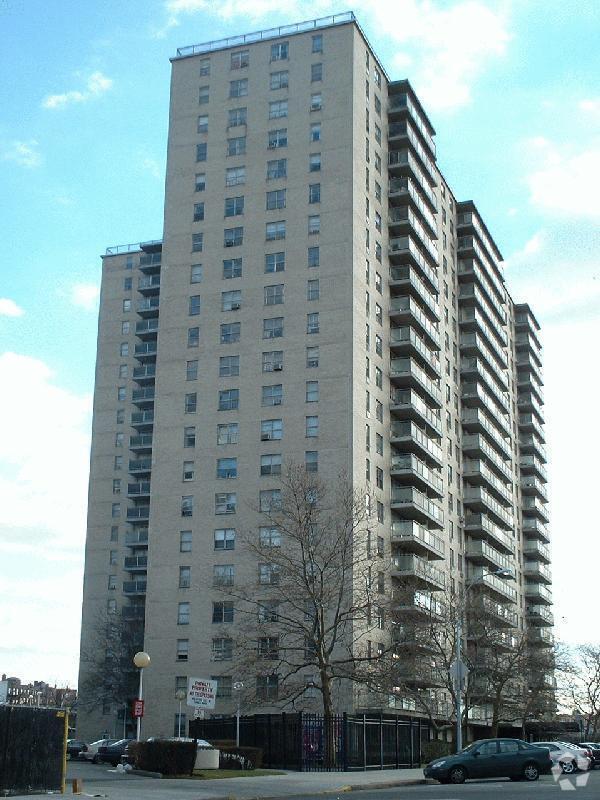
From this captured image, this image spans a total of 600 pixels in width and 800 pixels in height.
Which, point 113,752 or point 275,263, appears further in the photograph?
point 275,263

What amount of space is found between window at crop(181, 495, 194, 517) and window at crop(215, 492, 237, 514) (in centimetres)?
214

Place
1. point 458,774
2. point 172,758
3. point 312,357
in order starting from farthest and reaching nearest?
point 312,357 < point 458,774 < point 172,758

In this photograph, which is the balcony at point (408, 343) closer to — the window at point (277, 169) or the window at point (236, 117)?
the window at point (277, 169)

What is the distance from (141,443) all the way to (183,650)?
98.9ft

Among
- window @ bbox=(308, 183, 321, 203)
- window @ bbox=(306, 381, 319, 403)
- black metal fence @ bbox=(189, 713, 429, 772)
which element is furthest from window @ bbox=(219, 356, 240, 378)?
black metal fence @ bbox=(189, 713, 429, 772)

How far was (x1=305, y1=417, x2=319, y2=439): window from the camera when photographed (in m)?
76.4

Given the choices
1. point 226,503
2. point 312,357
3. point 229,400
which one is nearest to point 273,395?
point 229,400

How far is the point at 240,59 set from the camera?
88188mm

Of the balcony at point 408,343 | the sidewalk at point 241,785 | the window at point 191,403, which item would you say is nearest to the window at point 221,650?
the window at point 191,403

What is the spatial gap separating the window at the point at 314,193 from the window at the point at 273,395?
14.9 metres

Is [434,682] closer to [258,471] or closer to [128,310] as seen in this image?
[258,471]

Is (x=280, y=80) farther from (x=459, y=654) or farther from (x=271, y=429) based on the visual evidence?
(x=459, y=654)

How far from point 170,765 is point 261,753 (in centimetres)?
810

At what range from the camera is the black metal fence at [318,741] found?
44.8 m
